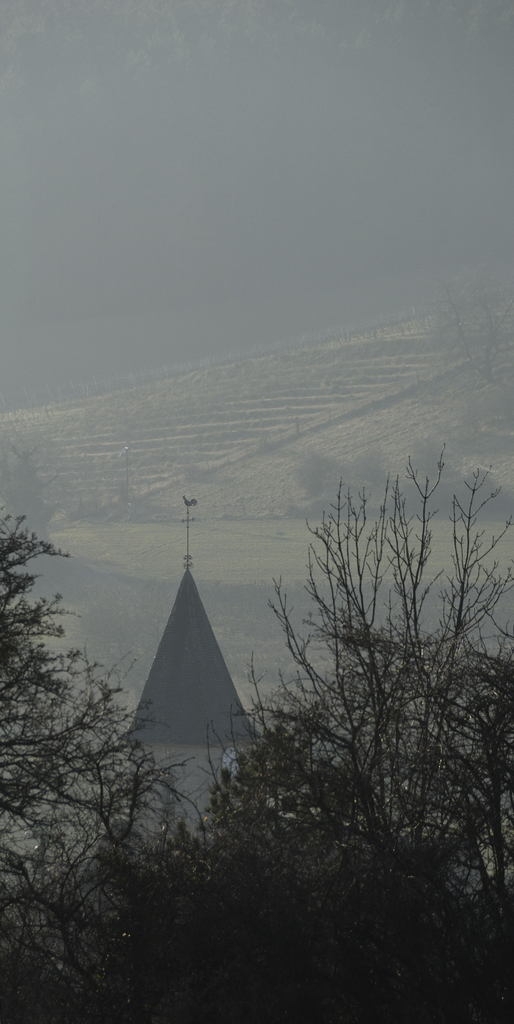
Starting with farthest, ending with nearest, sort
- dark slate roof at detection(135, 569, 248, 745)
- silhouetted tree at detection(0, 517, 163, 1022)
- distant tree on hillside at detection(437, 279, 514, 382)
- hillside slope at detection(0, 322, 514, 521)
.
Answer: distant tree on hillside at detection(437, 279, 514, 382) < hillside slope at detection(0, 322, 514, 521) < dark slate roof at detection(135, 569, 248, 745) < silhouetted tree at detection(0, 517, 163, 1022)

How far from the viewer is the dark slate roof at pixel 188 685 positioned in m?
33.1

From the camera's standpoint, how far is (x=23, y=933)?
11.4 metres

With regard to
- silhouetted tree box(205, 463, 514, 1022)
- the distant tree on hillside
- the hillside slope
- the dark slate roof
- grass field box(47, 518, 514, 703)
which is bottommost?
grass field box(47, 518, 514, 703)

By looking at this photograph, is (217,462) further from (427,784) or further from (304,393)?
(427,784)

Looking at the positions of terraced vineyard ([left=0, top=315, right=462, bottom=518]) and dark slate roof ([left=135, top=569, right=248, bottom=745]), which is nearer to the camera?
dark slate roof ([left=135, top=569, right=248, bottom=745])

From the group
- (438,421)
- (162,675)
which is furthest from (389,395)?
(162,675)

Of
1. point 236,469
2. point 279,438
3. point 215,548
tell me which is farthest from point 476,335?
point 215,548

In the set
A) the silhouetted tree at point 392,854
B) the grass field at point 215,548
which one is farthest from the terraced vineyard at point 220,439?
the silhouetted tree at point 392,854

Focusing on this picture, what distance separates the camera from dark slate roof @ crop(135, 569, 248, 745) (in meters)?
33.1

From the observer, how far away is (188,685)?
34.2 m

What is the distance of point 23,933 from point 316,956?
291cm

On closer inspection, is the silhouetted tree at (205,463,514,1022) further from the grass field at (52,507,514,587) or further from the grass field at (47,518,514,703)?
the grass field at (52,507,514,587)

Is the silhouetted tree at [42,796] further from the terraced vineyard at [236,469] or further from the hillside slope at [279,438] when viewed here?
the hillside slope at [279,438]

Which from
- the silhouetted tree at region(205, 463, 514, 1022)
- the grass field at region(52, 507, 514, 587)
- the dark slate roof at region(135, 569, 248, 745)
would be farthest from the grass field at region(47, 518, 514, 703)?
the silhouetted tree at region(205, 463, 514, 1022)
